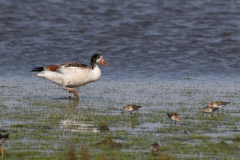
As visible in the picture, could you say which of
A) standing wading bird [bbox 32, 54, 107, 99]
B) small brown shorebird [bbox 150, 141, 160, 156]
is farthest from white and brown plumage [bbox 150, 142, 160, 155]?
standing wading bird [bbox 32, 54, 107, 99]

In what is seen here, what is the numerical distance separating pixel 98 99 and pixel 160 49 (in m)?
13.4

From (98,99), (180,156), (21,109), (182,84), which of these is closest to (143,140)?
(180,156)

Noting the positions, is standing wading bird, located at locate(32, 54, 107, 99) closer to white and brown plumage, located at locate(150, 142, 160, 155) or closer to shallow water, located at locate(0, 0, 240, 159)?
shallow water, located at locate(0, 0, 240, 159)

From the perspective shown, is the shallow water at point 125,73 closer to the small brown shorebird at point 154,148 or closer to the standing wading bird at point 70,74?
the small brown shorebird at point 154,148

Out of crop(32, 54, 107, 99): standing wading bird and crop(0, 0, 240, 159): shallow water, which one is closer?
crop(0, 0, 240, 159): shallow water

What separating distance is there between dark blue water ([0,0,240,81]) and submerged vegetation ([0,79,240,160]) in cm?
445

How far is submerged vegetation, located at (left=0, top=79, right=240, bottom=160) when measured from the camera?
912 centimetres

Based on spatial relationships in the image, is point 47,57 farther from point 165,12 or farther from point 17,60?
point 165,12

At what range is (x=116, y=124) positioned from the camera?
38.0 ft

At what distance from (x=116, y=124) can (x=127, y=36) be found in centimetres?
2056

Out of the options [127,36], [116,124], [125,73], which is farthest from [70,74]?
[127,36]

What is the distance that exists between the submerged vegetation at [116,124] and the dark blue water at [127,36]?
14.6ft

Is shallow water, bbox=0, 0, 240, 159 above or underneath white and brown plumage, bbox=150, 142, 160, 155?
above

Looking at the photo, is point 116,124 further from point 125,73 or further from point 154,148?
point 125,73
